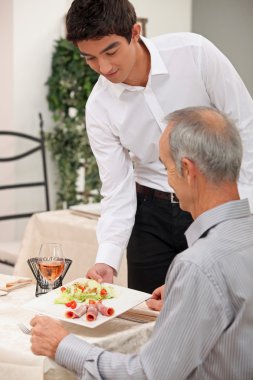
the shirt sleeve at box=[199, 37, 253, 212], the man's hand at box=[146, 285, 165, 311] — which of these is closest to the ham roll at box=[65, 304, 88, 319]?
the man's hand at box=[146, 285, 165, 311]

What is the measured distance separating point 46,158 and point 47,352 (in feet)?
12.9

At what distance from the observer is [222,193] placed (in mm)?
1492

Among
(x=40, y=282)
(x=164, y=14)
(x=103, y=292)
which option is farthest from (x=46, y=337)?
(x=164, y=14)

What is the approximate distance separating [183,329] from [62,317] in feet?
1.43

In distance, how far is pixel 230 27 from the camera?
6.78m

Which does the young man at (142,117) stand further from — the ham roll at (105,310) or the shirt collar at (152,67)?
the ham roll at (105,310)

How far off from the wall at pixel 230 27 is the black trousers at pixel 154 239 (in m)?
4.49

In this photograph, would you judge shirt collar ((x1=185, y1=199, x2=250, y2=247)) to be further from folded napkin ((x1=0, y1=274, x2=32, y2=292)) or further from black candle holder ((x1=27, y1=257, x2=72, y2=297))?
folded napkin ((x1=0, y1=274, x2=32, y2=292))

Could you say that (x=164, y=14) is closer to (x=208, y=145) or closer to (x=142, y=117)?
(x=142, y=117)

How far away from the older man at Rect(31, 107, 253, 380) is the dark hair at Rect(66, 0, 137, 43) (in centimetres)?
60

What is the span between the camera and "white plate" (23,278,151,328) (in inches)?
67.8

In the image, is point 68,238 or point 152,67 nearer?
point 152,67

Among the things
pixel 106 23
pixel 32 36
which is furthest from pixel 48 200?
pixel 106 23

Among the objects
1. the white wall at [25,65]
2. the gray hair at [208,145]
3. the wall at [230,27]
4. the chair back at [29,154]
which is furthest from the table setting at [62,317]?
the wall at [230,27]
